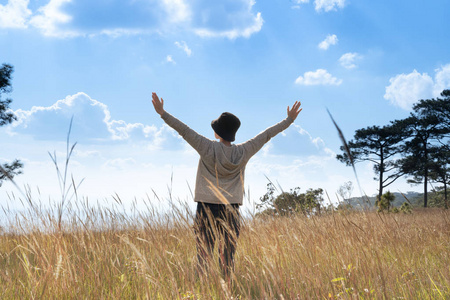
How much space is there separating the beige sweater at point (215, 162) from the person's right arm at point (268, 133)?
0.04ft

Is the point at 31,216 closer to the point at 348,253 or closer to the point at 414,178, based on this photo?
the point at 348,253

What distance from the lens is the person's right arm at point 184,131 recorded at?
Answer: 4023 millimetres

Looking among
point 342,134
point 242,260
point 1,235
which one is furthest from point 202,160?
point 1,235

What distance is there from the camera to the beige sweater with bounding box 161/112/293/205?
4023mm

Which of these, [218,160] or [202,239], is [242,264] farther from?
[218,160]

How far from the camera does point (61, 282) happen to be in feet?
8.26

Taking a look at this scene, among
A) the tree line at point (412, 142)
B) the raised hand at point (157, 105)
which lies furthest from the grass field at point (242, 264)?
the tree line at point (412, 142)

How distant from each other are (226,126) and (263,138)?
1.71 feet

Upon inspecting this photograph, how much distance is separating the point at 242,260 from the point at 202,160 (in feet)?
4.03

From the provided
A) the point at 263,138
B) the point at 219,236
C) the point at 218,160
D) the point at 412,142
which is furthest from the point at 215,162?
the point at 412,142

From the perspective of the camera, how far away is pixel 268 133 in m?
4.52

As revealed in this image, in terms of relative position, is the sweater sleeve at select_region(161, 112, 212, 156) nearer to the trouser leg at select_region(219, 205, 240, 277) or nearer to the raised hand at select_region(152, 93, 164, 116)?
the raised hand at select_region(152, 93, 164, 116)

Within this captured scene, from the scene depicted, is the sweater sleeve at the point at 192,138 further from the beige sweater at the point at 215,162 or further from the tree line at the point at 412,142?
the tree line at the point at 412,142

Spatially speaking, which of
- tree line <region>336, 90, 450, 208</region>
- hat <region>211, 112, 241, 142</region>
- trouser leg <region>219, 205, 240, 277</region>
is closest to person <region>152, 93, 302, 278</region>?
hat <region>211, 112, 241, 142</region>
